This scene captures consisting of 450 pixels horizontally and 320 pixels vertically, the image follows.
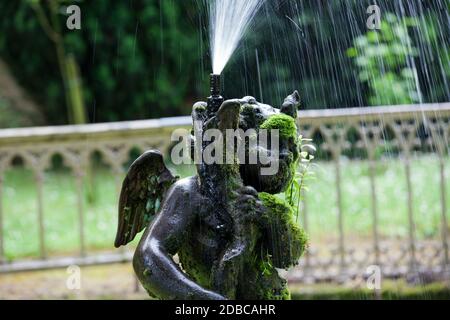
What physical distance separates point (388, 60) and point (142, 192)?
25.8ft

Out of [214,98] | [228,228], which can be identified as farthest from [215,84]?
[228,228]

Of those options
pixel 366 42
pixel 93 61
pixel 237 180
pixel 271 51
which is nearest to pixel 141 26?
pixel 93 61

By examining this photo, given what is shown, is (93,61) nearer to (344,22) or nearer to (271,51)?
(271,51)

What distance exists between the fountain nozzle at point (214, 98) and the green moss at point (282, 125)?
8.3 inches

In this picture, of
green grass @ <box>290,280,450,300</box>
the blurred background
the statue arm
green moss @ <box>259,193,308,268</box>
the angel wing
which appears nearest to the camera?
the statue arm

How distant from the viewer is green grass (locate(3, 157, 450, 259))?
9148mm

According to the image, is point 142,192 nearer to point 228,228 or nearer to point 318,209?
point 228,228

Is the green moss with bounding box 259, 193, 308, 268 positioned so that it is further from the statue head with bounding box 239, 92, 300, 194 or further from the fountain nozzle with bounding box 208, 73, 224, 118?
the fountain nozzle with bounding box 208, 73, 224, 118

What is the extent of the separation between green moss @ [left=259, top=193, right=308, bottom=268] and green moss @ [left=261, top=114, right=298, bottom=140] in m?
0.27

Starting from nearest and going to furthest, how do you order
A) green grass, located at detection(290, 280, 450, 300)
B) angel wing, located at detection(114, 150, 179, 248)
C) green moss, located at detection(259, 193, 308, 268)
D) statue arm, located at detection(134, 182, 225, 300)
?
statue arm, located at detection(134, 182, 225, 300)
green moss, located at detection(259, 193, 308, 268)
angel wing, located at detection(114, 150, 179, 248)
green grass, located at detection(290, 280, 450, 300)

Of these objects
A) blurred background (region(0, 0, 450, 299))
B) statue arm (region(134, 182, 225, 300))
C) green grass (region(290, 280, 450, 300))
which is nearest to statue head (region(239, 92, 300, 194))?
statue arm (region(134, 182, 225, 300))

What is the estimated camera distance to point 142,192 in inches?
143

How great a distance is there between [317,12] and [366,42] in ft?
6.96

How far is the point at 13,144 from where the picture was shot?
768cm
